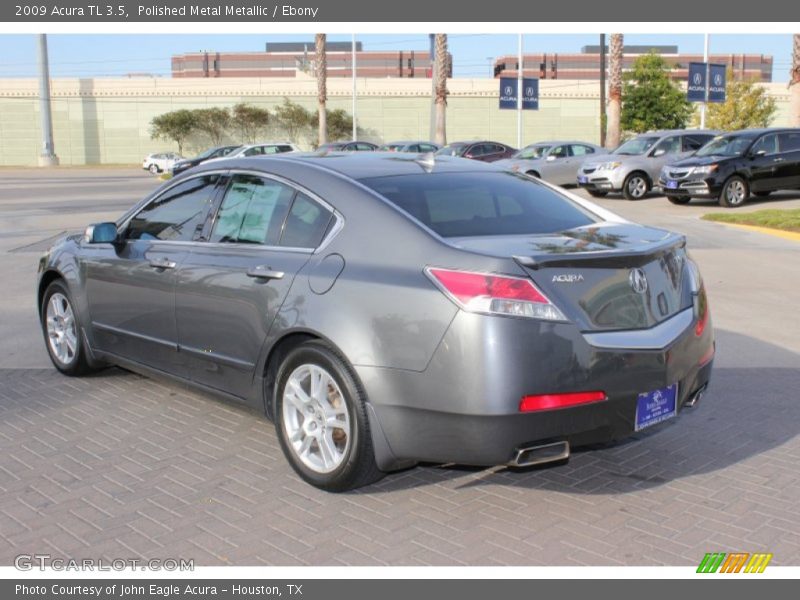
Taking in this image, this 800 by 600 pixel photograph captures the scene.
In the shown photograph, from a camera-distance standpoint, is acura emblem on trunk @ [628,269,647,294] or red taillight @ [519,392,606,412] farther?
acura emblem on trunk @ [628,269,647,294]

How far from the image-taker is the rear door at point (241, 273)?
4.84 meters

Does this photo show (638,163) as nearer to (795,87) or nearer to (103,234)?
(795,87)

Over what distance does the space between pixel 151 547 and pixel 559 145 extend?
2718 cm

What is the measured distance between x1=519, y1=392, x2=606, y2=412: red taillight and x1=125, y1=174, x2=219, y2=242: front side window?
256 centimetres

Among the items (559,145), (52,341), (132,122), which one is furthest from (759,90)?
(52,341)

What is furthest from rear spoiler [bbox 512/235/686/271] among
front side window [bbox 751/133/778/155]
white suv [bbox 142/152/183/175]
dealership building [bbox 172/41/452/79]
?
dealership building [bbox 172/41/452/79]

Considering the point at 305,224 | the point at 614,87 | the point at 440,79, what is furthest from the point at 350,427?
the point at 440,79

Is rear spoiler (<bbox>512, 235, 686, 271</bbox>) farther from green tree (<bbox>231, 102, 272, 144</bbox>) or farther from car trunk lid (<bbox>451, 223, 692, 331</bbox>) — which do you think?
green tree (<bbox>231, 102, 272, 144</bbox>)

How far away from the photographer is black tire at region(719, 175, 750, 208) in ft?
72.6

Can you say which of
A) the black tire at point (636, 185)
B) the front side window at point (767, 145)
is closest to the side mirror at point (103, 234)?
the front side window at point (767, 145)

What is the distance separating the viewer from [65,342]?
6859 mm

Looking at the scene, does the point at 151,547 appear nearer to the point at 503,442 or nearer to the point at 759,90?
the point at 503,442

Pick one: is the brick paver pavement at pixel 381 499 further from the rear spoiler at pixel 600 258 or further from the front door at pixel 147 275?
the rear spoiler at pixel 600 258

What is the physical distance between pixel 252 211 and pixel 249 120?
6435 cm
